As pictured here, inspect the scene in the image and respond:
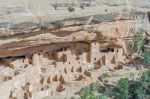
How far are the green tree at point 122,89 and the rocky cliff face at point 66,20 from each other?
239 cm

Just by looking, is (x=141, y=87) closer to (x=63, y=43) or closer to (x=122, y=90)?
(x=122, y=90)

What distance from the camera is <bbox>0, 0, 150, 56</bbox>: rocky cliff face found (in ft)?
54.9

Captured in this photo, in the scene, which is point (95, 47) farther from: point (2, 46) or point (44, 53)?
point (2, 46)

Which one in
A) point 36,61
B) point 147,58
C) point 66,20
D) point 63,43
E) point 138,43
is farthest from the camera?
point 138,43

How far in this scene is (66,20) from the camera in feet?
59.8

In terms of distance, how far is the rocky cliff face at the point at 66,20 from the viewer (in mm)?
16719

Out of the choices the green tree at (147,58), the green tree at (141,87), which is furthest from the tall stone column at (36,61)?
the green tree at (147,58)

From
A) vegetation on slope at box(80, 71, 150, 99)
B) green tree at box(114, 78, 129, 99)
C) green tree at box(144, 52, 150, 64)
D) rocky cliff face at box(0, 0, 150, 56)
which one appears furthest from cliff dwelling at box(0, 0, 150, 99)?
green tree at box(114, 78, 129, 99)

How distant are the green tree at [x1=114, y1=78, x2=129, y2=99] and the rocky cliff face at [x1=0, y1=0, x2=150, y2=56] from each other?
2388 mm

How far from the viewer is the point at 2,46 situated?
694 inches

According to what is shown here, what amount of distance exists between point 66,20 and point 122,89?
3.58 metres

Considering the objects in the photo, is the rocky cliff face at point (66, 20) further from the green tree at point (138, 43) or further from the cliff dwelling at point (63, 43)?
the green tree at point (138, 43)

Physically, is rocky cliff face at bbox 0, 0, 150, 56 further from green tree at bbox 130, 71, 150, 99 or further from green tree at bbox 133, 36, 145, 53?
green tree at bbox 130, 71, 150, 99

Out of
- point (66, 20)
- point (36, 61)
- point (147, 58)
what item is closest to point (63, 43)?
point (36, 61)
